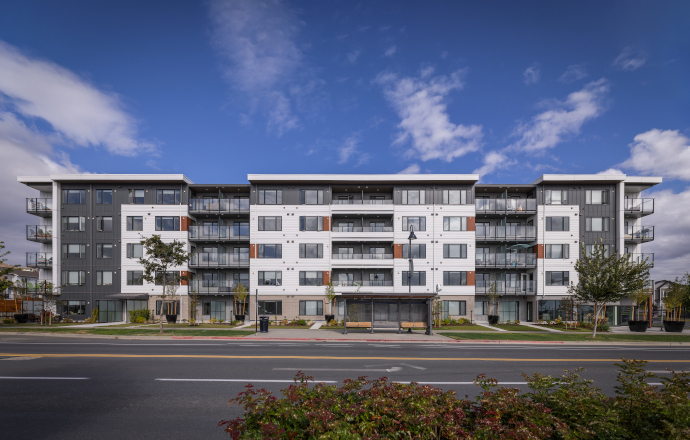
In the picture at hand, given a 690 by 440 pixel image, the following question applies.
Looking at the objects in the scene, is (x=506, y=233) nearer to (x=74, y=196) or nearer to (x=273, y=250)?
(x=273, y=250)

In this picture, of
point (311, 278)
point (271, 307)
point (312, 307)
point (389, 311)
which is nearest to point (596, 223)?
point (389, 311)

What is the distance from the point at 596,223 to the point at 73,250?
55.3m

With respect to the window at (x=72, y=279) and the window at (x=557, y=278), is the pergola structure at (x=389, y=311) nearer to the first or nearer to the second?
the window at (x=557, y=278)

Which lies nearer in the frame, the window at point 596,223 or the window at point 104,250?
the window at point 596,223

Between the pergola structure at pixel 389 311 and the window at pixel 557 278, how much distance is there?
17.4 m

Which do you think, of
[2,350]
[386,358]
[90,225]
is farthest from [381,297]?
[90,225]

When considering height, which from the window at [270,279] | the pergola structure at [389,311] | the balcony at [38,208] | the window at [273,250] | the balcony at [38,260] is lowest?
the pergola structure at [389,311]

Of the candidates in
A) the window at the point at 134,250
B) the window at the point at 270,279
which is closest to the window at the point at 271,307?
the window at the point at 270,279

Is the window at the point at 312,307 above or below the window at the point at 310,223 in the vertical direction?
below

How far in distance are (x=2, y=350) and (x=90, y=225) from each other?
2274 cm

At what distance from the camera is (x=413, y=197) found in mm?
36938

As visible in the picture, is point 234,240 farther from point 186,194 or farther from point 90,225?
point 90,225

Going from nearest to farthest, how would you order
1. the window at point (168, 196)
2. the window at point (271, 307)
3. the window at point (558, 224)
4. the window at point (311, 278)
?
the window at point (271, 307) → the window at point (311, 278) → the window at point (558, 224) → the window at point (168, 196)

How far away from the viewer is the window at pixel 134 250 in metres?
36.1
